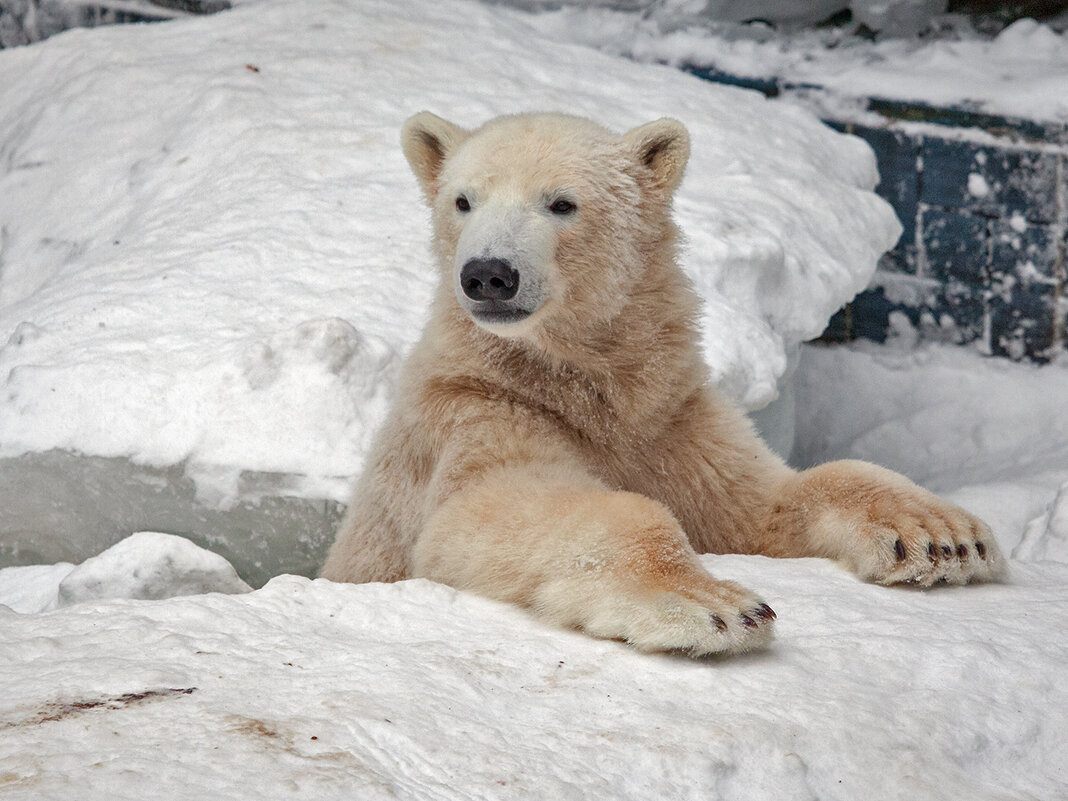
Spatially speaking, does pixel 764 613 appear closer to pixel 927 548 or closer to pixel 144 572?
pixel 927 548

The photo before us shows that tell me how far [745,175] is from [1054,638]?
399cm

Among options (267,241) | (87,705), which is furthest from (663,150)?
(87,705)

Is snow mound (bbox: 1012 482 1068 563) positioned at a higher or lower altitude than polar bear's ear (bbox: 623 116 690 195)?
lower

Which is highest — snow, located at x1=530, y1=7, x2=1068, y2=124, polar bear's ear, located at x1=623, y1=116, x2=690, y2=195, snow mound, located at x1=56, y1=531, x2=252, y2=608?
snow, located at x1=530, y1=7, x2=1068, y2=124

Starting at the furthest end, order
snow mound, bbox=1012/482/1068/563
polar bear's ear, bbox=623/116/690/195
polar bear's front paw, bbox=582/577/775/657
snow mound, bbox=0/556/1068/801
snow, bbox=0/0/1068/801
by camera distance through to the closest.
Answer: snow mound, bbox=1012/482/1068/563, polar bear's ear, bbox=623/116/690/195, polar bear's front paw, bbox=582/577/775/657, snow, bbox=0/0/1068/801, snow mound, bbox=0/556/1068/801

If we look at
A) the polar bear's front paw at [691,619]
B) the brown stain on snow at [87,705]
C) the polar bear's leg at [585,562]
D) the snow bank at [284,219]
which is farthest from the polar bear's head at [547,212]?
the brown stain on snow at [87,705]

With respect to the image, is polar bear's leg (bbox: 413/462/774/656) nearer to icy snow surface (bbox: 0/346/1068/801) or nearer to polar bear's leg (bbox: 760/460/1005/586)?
icy snow surface (bbox: 0/346/1068/801)

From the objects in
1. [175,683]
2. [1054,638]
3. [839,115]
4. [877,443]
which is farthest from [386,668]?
[839,115]

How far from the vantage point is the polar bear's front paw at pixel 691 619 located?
7.48 ft

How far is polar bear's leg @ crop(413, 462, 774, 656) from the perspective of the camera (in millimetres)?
2320

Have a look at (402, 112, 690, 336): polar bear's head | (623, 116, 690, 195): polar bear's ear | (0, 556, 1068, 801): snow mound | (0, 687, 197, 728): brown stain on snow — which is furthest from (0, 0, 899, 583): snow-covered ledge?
(0, 687, 197, 728): brown stain on snow

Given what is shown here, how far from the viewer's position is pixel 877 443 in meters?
7.05

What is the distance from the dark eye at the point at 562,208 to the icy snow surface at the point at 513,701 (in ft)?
3.67

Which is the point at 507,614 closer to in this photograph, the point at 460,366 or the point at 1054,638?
the point at 460,366
